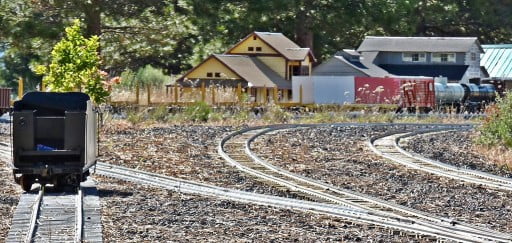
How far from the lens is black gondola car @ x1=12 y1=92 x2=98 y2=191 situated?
17.2 metres

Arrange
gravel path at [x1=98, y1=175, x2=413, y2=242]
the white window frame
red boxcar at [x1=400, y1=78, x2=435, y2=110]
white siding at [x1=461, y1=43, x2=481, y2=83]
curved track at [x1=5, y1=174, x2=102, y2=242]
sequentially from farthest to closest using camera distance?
the white window frame, white siding at [x1=461, y1=43, x2=481, y2=83], red boxcar at [x1=400, y1=78, x2=435, y2=110], gravel path at [x1=98, y1=175, x2=413, y2=242], curved track at [x1=5, y1=174, x2=102, y2=242]

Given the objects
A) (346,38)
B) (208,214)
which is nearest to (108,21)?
(346,38)

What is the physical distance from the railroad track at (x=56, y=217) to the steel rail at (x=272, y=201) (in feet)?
5.75

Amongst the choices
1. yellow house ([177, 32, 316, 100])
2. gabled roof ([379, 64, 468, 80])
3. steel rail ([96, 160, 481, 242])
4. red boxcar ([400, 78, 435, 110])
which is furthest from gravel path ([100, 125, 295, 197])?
gabled roof ([379, 64, 468, 80])

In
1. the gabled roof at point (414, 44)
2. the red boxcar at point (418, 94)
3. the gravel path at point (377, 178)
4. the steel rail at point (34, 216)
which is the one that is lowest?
the gravel path at point (377, 178)

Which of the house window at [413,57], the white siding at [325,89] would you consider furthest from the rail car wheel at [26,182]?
the house window at [413,57]

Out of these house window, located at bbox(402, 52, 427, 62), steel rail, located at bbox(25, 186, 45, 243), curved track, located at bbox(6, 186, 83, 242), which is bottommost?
curved track, located at bbox(6, 186, 83, 242)

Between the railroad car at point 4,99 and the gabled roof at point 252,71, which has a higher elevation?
the gabled roof at point 252,71

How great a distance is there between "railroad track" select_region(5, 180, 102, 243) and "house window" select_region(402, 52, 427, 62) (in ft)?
169

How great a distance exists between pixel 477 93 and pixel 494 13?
18.6m

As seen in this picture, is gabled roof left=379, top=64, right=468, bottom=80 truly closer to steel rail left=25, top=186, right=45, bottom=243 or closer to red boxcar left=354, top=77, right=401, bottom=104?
red boxcar left=354, top=77, right=401, bottom=104

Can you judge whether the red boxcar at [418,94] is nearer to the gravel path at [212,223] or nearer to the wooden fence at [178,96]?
the wooden fence at [178,96]

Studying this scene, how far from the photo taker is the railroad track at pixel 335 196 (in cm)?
1333

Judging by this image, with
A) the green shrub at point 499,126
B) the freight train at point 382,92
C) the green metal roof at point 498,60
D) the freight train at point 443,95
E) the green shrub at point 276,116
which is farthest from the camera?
the green metal roof at point 498,60
